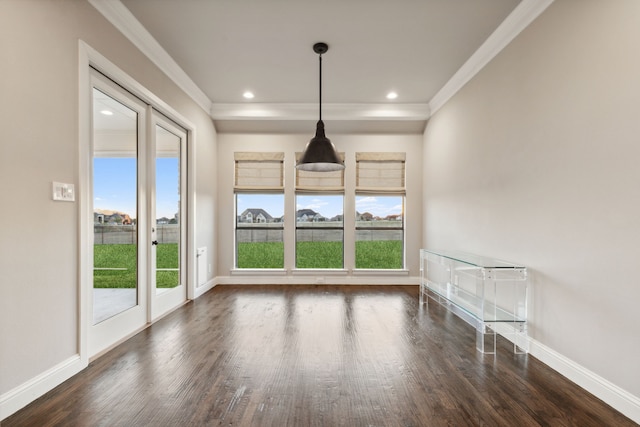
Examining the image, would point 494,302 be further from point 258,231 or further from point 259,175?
point 259,175

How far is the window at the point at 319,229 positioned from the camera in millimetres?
5711

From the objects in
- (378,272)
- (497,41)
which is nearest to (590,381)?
(497,41)

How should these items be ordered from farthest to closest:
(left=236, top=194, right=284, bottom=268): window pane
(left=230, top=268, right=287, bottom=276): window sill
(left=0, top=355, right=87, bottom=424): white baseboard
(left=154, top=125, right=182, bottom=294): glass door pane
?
(left=236, top=194, right=284, bottom=268): window pane
(left=230, top=268, right=287, bottom=276): window sill
(left=154, top=125, right=182, bottom=294): glass door pane
(left=0, top=355, right=87, bottom=424): white baseboard

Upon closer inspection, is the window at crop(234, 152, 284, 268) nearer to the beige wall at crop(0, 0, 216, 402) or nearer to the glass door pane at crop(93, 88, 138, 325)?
the glass door pane at crop(93, 88, 138, 325)

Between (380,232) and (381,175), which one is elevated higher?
(381,175)

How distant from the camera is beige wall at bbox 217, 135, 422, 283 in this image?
5.60 metres

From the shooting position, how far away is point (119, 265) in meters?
3.14

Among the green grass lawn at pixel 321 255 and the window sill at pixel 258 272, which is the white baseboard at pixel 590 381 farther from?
the window sill at pixel 258 272

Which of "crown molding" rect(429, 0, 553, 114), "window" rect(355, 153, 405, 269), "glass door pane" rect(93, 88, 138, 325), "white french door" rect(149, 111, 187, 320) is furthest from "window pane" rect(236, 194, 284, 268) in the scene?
"crown molding" rect(429, 0, 553, 114)

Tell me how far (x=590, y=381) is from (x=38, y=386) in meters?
3.70

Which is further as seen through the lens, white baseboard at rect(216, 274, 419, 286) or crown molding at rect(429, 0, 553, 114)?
white baseboard at rect(216, 274, 419, 286)

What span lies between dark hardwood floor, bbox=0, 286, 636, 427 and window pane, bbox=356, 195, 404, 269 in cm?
214

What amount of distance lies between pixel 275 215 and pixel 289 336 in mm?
2829

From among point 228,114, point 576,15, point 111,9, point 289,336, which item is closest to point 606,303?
point 576,15
